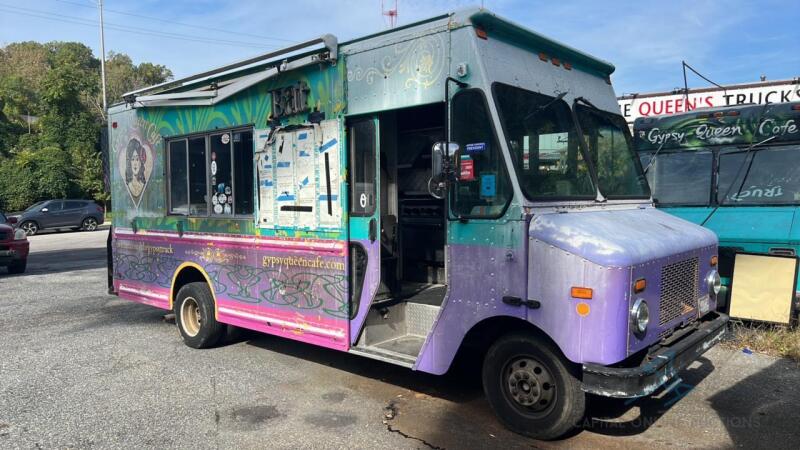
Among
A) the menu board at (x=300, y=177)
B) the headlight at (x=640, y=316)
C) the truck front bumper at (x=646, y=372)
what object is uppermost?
the menu board at (x=300, y=177)

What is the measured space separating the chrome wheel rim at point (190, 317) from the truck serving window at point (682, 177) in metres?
6.01

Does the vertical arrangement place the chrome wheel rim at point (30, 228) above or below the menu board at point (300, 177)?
below

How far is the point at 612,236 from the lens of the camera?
3.61 metres

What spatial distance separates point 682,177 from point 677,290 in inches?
164

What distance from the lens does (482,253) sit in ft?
13.0

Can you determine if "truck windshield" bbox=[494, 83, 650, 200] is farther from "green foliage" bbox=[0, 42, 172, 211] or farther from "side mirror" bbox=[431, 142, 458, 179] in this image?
"green foliage" bbox=[0, 42, 172, 211]

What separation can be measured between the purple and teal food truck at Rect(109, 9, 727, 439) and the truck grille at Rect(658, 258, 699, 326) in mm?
21

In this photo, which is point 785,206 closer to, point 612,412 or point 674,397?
point 674,397

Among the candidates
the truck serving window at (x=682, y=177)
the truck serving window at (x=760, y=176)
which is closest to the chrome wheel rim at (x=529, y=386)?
the truck serving window at (x=682, y=177)

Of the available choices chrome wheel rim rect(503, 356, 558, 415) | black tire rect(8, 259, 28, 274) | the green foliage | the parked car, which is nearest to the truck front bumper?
chrome wheel rim rect(503, 356, 558, 415)

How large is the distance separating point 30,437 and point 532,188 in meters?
4.11

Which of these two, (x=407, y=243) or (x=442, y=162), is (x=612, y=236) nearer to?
(x=442, y=162)

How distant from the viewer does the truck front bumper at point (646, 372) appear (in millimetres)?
3340

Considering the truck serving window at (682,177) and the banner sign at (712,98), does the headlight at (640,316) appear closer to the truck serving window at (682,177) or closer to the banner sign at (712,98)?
the truck serving window at (682,177)
